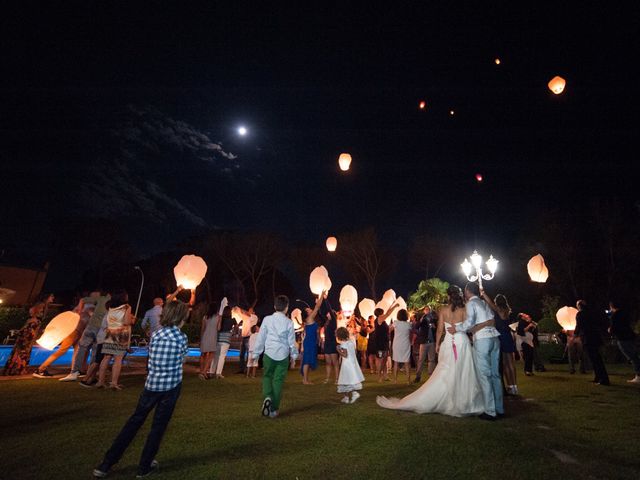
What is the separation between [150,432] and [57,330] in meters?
7.58

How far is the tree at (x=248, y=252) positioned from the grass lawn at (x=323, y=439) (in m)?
34.9

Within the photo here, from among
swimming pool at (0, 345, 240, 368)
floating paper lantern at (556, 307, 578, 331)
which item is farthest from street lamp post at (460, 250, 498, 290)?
swimming pool at (0, 345, 240, 368)

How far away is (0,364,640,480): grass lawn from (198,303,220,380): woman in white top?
3280 millimetres

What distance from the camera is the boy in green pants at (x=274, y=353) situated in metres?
5.91

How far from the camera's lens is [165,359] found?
12.3ft

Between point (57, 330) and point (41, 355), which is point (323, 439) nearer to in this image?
point (57, 330)

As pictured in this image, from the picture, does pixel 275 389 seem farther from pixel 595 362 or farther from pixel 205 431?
pixel 595 362

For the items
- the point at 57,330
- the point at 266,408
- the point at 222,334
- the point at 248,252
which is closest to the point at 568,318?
the point at 222,334

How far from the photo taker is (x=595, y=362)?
979 cm

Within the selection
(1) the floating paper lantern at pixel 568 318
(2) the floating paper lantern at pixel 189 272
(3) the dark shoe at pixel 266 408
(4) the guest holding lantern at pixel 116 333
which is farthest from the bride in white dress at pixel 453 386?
(1) the floating paper lantern at pixel 568 318

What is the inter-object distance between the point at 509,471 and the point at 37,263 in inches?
1697

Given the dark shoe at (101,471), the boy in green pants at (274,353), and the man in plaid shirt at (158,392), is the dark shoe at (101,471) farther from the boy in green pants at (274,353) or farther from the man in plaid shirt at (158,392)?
the boy in green pants at (274,353)

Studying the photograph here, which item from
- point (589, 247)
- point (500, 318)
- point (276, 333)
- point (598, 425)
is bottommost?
point (598, 425)

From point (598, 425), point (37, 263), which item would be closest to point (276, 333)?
point (598, 425)
